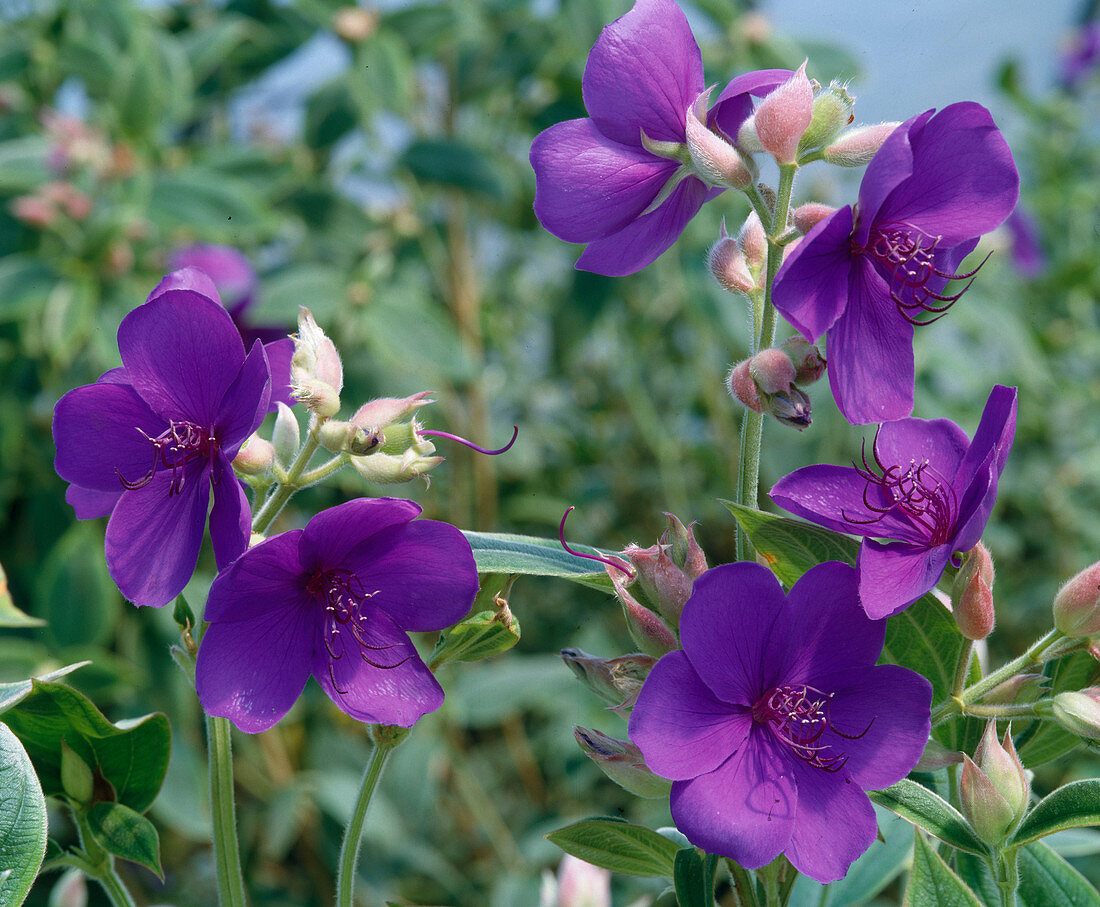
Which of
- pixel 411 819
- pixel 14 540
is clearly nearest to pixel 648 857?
pixel 411 819

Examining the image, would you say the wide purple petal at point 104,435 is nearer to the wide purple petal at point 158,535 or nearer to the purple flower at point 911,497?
the wide purple petal at point 158,535

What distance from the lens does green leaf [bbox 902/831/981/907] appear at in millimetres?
425

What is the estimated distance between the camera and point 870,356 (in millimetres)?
467

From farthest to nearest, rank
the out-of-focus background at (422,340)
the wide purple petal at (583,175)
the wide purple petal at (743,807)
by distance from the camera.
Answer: the out-of-focus background at (422,340)
the wide purple petal at (583,175)
the wide purple petal at (743,807)

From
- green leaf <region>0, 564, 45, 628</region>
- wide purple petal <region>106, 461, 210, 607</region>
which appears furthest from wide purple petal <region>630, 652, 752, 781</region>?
green leaf <region>0, 564, 45, 628</region>

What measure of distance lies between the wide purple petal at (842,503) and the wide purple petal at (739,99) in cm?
18

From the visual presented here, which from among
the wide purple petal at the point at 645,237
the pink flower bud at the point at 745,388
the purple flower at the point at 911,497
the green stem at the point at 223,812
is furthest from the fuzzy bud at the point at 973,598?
the green stem at the point at 223,812

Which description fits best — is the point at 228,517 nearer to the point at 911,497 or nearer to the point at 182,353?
the point at 182,353

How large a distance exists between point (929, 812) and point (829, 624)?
9cm

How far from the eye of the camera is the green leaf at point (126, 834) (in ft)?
1.59

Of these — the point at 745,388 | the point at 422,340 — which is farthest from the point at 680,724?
the point at 422,340

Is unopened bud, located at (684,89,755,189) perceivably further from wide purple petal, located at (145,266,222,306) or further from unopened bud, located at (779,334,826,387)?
wide purple petal, located at (145,266,222,306)

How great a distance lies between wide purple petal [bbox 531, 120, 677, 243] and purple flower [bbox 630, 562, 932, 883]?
7.7 inches

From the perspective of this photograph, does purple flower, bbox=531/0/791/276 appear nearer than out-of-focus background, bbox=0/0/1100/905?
Yes
